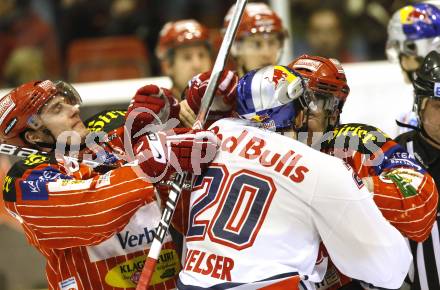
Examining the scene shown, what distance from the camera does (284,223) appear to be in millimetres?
2564

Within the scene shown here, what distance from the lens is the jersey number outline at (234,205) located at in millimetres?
2596

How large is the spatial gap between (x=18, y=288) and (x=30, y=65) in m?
1.90

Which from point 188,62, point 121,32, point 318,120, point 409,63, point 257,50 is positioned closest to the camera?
point 318,120

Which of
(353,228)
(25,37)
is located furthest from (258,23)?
(25,37)

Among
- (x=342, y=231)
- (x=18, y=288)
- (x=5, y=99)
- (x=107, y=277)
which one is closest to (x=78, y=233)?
(x=107, y=277)

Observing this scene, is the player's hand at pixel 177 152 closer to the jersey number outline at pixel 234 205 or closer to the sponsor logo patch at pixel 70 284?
the jersey number outline at pixel 234 205

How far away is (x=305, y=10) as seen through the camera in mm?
6914

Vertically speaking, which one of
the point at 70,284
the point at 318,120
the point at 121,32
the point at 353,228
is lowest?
the point at 121,32

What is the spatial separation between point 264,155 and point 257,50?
2.04 m

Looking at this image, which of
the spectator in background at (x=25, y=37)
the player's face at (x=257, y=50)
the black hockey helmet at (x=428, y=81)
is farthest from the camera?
the spectator in background at (x=25, y=37)

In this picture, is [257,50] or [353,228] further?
[257,50]

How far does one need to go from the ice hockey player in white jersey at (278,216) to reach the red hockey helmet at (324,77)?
1.04ft

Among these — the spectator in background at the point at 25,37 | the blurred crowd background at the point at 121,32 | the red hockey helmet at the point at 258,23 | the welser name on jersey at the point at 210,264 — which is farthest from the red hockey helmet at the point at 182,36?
the welser name on jersey at the point at 210,264

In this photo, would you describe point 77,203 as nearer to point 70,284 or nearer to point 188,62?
point 70,284
